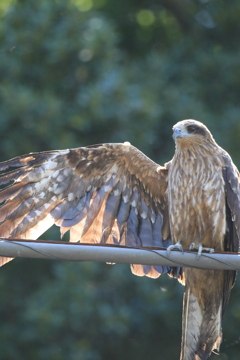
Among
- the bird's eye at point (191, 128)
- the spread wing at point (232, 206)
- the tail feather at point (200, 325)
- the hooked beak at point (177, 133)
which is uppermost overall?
the bird's eye at point (191, 128)

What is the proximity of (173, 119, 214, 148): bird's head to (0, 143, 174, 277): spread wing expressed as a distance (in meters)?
0.38

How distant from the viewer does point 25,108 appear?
10625 mm

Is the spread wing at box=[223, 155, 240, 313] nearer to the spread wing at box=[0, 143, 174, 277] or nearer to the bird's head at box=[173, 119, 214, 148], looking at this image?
the bird's head at box=[173, 119, 214, 148]

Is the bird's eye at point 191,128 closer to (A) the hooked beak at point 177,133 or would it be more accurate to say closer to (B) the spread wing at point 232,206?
(A) the hooked beak at point 177,133

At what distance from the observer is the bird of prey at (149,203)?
659 cm

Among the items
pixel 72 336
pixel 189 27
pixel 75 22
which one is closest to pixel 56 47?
pixel 75 22

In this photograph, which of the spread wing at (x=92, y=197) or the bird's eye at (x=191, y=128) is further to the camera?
the bird's eye at (x=191, y=128)

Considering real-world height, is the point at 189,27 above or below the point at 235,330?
above

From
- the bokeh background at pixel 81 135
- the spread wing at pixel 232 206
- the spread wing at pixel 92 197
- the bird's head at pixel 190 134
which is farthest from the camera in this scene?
the bokeh background at pixel 81 135

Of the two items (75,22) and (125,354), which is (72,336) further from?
(75,22)

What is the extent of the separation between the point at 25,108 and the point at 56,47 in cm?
102

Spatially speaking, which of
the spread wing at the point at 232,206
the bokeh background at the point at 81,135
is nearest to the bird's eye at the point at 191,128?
the spread wing at the point at 232,206

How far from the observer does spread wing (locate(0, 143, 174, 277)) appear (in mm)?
6672

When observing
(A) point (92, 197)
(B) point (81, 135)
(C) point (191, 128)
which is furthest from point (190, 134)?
(B) point (81, 135)
